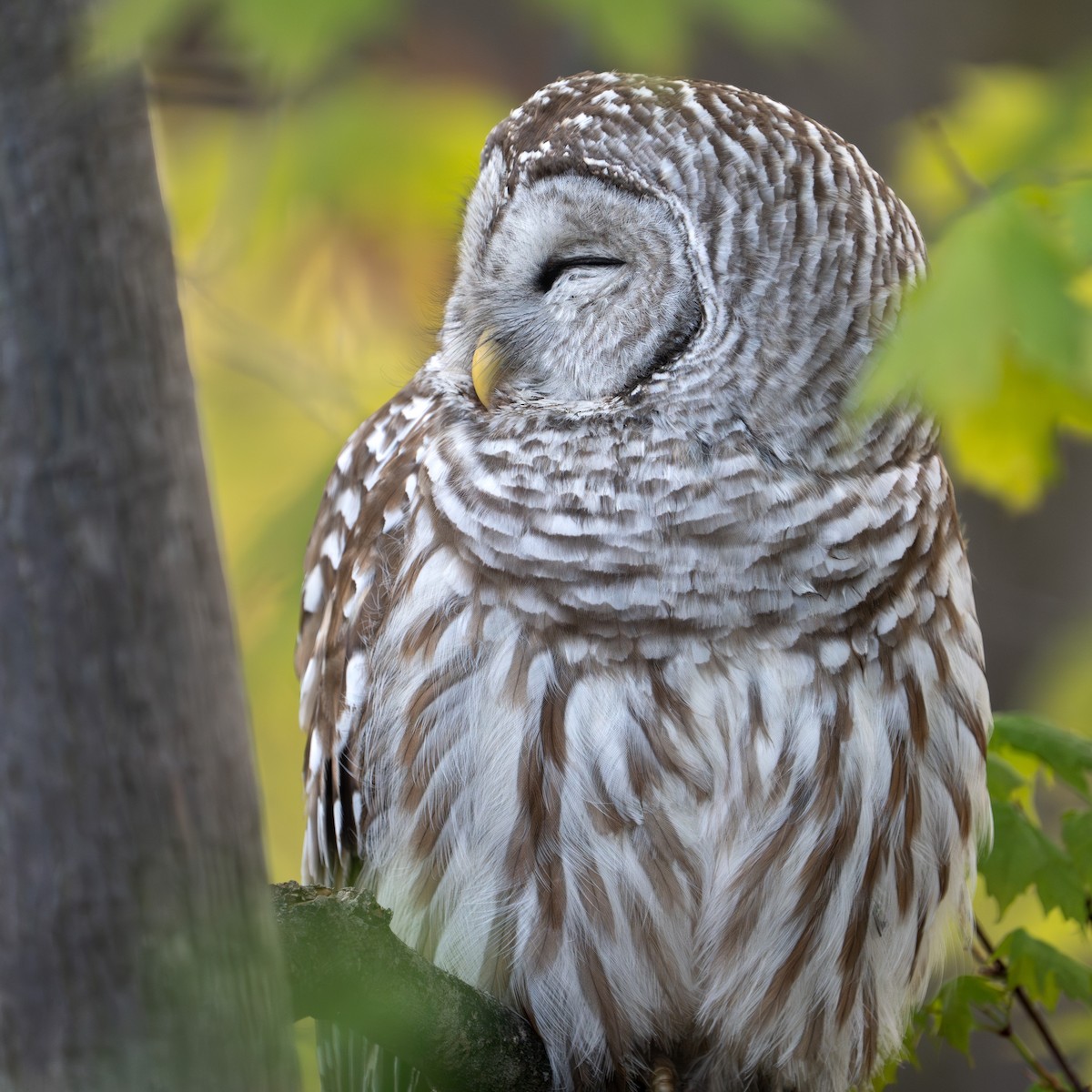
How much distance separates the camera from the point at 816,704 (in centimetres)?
197

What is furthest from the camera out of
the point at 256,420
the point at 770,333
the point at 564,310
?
the point at 256,420

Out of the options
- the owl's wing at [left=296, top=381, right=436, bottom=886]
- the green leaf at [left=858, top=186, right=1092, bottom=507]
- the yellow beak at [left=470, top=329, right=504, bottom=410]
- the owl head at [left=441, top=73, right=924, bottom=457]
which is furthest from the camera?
the owl's wing at [left=296, top=381, right=436, bottom=886]

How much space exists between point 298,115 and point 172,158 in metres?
1.05

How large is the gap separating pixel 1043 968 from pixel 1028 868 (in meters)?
0.15

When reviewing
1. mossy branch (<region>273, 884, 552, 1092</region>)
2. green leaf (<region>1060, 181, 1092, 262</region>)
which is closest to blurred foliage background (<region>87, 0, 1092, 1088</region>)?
green leaf (<region>1060, 181, 1092, 262</region>)

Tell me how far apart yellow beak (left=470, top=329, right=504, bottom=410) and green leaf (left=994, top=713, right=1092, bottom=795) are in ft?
3.20

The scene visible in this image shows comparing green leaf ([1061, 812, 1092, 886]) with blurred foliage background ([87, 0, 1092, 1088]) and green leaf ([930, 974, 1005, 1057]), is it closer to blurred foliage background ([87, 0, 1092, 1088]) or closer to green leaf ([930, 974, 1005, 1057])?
blurred foliage background ([87, 0, 1092, 1088])

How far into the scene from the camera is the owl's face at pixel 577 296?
197 centimetres

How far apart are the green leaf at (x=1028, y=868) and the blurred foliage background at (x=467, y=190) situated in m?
0.03

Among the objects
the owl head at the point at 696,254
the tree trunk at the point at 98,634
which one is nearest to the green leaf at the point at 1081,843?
the owl head at the point at 696,254

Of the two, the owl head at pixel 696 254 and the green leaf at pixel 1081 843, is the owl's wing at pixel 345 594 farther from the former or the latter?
the green leaf at pixel 1081 843

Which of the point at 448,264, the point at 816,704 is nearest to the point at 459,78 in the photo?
the point at 448,264

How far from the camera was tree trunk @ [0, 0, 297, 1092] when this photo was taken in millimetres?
965

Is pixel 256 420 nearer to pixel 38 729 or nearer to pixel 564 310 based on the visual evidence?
pixel 564 310
